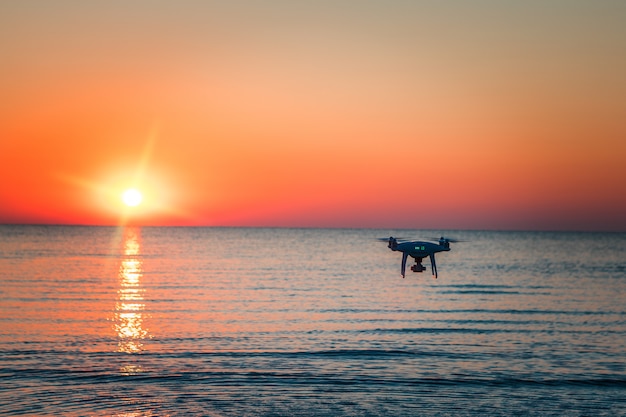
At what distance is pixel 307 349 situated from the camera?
52625mm

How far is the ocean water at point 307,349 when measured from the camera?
1550 inches

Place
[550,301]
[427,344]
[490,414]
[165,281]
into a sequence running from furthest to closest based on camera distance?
[165,281] → [550,301] → [427,344] → [490,414]

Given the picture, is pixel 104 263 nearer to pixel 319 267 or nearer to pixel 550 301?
pixel 319 267

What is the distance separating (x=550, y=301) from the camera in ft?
282

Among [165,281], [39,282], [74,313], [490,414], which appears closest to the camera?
[490,414]

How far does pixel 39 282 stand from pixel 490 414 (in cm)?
7527

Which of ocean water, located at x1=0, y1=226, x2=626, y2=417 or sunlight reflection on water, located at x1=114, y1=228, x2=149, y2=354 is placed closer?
ocean water, located at x1=0, y1=226, x2=626, y2=417

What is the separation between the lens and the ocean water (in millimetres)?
39375

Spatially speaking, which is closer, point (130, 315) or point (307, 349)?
point (307, 349)

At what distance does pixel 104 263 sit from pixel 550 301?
90.3 m

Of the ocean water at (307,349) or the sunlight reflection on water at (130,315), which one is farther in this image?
the sunlight reflection on water at (130,315)

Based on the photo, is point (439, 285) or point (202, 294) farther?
point (439, 285)

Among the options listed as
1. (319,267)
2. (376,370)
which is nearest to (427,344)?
(376,370)

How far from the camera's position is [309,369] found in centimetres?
4647
